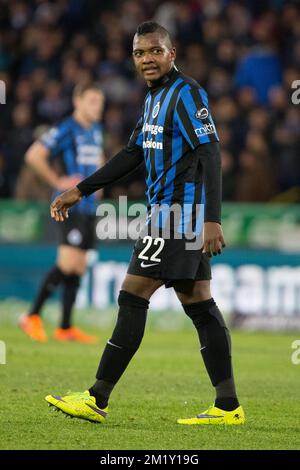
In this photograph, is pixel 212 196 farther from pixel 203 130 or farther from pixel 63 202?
pixel 63 202

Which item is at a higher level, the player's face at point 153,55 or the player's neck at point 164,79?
the player's face at point 153,55

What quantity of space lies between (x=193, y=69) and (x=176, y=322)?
4.03m

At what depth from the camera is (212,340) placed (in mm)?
6164

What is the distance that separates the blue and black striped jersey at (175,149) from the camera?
237 inches

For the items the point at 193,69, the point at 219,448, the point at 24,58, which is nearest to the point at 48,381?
the point at 219,448

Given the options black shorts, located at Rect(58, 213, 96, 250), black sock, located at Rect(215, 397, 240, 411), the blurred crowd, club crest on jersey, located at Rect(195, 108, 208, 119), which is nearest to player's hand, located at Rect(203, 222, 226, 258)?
club crest on jersey, located at Rect(195, 108, 208, 119)

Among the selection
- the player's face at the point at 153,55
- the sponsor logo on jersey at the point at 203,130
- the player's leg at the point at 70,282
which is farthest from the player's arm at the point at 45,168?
the sponsor logo on jersey at the point at 203,130

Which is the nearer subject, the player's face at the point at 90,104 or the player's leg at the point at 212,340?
the player's leg at the point at 212,340

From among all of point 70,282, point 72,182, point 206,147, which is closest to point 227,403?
point 206,147

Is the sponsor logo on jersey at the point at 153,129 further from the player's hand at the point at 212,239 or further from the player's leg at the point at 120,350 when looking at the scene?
the player's leg at the point at 120,350

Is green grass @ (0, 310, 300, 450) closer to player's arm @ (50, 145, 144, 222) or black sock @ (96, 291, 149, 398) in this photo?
black sock @ (96, 291, 149, 398)

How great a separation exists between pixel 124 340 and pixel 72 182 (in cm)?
505

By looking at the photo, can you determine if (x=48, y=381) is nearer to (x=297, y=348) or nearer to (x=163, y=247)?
(x=163, y=247)

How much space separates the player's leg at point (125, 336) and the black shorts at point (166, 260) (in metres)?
0.07
